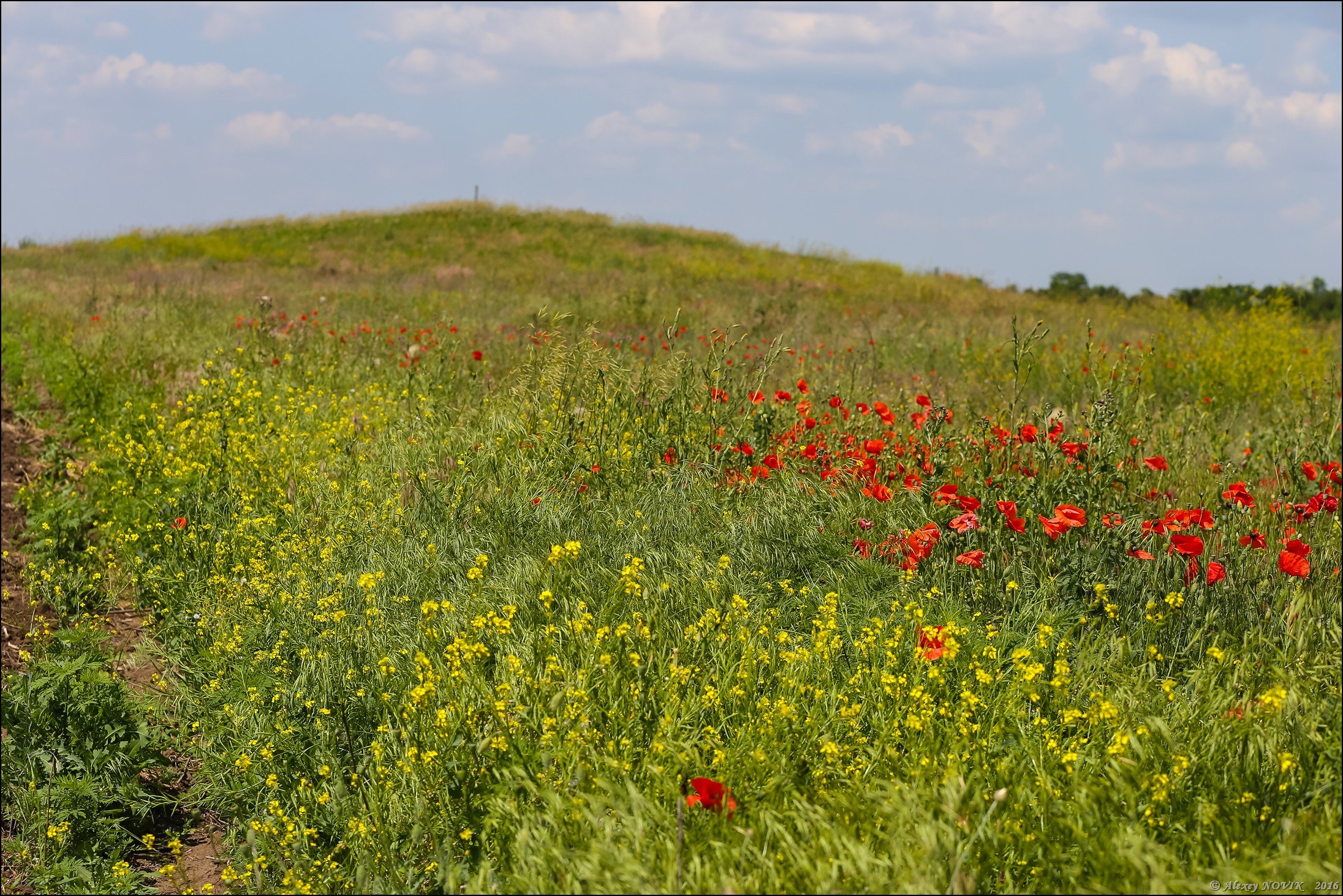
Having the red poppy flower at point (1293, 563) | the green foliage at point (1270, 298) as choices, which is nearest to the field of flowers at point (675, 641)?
the red poppy flower at point (1293, 563)

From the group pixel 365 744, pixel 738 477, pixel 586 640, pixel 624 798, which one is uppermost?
pixel 738 477

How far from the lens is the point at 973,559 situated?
3633 millimetres

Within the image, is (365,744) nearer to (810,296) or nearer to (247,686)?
(247,686)

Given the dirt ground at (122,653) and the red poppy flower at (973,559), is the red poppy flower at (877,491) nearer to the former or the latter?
the red poppy flower at (973,559)

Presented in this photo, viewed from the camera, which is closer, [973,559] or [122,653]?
[973,559]

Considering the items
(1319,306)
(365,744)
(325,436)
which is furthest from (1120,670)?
(1319,306)

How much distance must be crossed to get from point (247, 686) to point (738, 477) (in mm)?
2301

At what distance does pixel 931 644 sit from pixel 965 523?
0.77 metres

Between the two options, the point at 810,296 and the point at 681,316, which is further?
the point at 810,296

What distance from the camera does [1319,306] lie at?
20.1m

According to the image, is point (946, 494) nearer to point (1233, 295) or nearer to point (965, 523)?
point (965, 523)

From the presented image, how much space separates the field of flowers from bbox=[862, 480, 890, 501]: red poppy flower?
0.8 inches

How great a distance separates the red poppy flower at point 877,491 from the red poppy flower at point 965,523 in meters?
0.39

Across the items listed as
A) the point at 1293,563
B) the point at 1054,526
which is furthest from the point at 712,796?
the point at 1293,563
